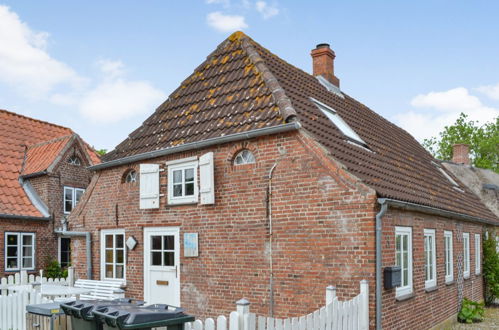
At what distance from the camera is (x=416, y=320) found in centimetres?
1103

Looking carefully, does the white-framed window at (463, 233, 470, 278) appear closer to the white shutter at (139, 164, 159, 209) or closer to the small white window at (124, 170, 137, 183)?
the white shutter at (139, 164, 159, 209)

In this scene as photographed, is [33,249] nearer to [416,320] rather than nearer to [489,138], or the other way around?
[416,320]

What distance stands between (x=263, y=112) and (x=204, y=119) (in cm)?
202

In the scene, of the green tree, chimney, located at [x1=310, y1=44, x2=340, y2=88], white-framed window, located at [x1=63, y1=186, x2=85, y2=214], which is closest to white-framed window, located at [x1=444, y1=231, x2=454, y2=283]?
chimney, located at [x1=310, y1=44, x2=340, y2=88]

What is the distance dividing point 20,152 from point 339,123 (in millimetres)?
16014

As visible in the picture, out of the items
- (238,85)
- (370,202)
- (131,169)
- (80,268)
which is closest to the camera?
(370,202)

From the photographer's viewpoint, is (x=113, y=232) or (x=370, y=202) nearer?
(x=370, y=202)

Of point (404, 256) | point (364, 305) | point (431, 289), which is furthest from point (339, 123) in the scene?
point (364, 305)

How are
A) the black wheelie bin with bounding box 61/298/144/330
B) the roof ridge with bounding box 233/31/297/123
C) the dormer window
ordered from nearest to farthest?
the black wheelie bin with bounding box 61/298/144/330 < the roof ridge with bounding box 233/31/297/123 < the dormer window

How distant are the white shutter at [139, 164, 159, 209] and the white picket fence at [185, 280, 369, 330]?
5.36 metres

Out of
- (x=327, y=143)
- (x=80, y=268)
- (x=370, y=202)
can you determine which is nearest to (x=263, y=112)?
(x=327, y=143)

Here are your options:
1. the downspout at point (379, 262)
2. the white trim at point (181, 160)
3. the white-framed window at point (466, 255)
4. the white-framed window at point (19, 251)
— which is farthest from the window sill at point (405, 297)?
the white-framed window at point (19, 251)

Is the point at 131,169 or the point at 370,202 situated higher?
the point at 131,169

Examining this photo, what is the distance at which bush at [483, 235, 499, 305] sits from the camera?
1912cm
